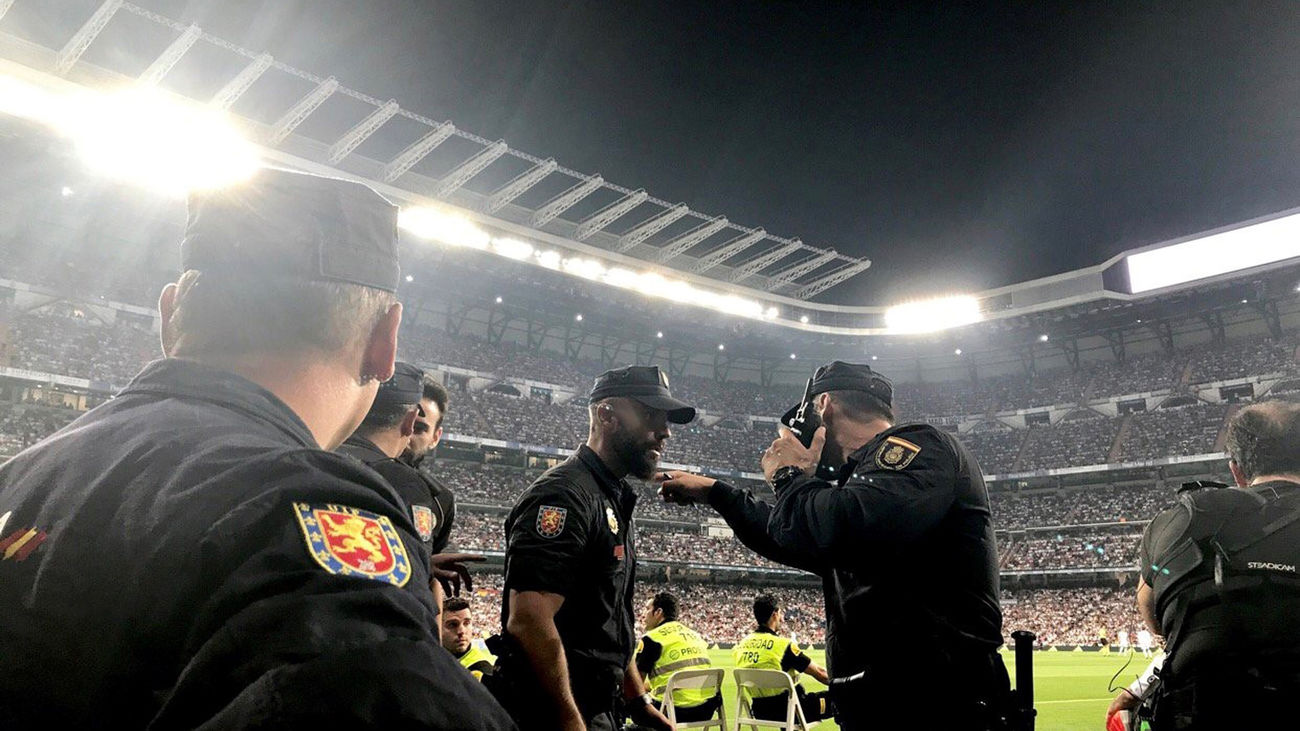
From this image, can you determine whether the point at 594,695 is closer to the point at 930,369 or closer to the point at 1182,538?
the point at 1182,538

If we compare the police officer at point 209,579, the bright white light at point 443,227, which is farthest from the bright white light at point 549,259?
the police officer at point 209,579

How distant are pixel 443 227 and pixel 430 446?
34.4 m

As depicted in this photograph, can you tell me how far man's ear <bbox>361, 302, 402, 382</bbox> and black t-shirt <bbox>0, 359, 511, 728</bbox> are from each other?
376 mm

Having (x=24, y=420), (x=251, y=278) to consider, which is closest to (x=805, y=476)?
(x=251, y=278)

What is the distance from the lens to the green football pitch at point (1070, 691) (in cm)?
1270

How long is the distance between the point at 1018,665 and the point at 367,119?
109 feet

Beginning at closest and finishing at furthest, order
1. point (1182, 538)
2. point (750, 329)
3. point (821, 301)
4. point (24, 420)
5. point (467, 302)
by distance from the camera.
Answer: point (1182, 538) → point (24, 420) → point (467, 302) → point (750, 329) → point (821, 301)

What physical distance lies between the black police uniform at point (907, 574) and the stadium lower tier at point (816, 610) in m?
32.6

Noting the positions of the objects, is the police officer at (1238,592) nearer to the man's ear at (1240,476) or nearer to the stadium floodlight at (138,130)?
the man's ear at (1240,476)

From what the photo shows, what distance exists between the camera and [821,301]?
56562 millimetres

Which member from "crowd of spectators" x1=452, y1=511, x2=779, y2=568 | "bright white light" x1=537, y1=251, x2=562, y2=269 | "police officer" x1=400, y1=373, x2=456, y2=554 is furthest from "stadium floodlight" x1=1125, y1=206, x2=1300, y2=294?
"police officer" x1=400, y1=373, x2=456, y2=554

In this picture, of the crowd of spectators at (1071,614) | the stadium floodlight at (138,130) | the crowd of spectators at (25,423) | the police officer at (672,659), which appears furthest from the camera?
the crowd of spectators at (1071,614)

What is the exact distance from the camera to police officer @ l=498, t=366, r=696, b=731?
3570mm

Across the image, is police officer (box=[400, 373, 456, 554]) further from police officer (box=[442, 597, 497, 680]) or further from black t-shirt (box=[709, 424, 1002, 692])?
black t-shirt (box=[709, 424, 1002, 692])
